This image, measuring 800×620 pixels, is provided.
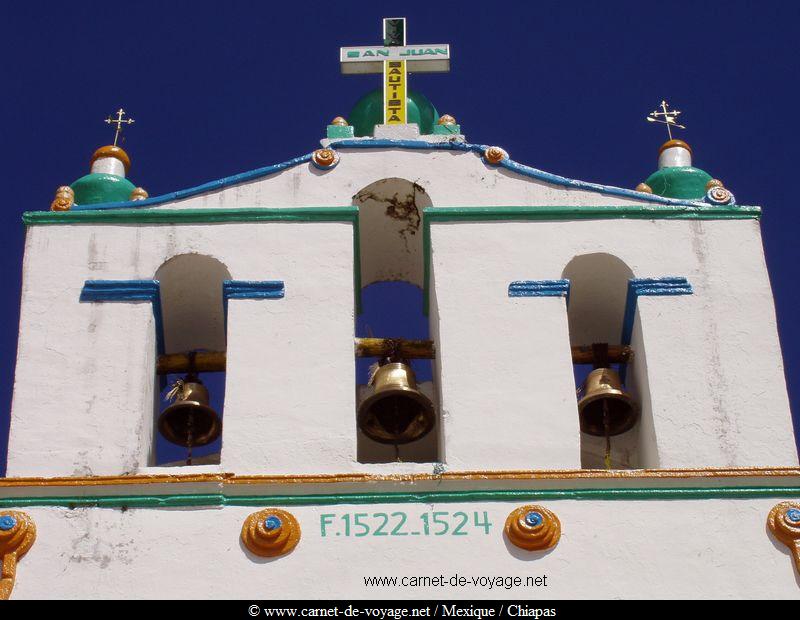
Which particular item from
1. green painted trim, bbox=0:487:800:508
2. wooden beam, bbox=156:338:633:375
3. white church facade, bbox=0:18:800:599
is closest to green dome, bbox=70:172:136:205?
white church facade, bbox=0:18:800:599

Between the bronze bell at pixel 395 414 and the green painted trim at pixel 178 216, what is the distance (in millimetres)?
1188

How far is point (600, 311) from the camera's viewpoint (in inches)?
639

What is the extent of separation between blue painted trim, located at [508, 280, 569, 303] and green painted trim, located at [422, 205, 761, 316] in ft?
1.92

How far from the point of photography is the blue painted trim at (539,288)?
15438 millimetres

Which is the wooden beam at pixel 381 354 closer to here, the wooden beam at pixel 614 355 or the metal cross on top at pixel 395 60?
the wooden beam at pixel 614 355

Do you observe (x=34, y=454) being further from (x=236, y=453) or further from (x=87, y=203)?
(x=87, y=203)

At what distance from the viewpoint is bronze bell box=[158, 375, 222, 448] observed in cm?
1563

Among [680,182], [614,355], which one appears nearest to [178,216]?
[614,355]

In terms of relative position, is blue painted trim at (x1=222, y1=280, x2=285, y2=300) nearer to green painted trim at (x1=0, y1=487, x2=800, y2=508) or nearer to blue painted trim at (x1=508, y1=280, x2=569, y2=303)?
blue painted trim at (x1=508, y1=280, x2=569, y2=303)

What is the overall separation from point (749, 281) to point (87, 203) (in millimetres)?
4585

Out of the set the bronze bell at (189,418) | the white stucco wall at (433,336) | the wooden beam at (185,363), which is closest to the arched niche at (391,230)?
the white stucco wall at (433,336)

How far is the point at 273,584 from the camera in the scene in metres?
13.8

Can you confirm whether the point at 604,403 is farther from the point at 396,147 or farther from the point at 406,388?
the point at 396,147

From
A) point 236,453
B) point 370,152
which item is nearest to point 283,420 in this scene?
→ point 236,453
